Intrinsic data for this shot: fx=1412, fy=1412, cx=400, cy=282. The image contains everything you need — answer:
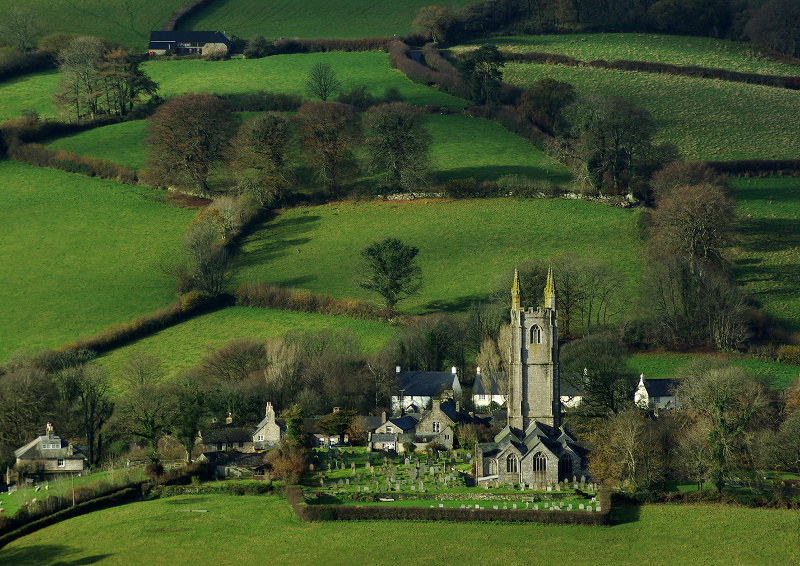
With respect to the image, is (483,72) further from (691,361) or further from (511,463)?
(511,463)

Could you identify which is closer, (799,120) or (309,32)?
(799,120)

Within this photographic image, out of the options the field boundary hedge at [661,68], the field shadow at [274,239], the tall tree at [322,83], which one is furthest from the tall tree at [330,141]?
the field boundary hedge at [661,68]

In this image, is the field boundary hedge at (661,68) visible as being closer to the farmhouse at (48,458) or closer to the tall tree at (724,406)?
the tall tree at (724,406)

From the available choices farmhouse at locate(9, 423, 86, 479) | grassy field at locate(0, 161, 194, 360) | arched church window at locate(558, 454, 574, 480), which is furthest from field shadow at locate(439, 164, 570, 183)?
farmhouse at locate(9, 423, 86, 479)

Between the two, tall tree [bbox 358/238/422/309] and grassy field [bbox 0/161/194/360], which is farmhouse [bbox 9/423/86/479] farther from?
tall tree [bbox 358/238/422/309]

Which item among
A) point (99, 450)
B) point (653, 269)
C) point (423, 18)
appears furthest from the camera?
point (423, 18)

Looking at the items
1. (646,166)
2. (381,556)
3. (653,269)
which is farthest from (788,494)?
(646,166)

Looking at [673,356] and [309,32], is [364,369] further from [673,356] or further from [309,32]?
[309,32]
